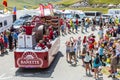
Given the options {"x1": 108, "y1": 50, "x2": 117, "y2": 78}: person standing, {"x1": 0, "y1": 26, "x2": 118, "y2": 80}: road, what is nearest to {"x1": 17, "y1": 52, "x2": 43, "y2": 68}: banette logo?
{"x1": 0, "y1": 26, "x2": 118, "y2": 80}: road

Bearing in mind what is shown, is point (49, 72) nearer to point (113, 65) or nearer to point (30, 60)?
point (30, 60)

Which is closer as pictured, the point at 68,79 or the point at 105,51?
the point at 68,79

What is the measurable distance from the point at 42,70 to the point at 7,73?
216 cm

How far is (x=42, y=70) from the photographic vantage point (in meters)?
20.9

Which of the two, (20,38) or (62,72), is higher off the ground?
(20,38)

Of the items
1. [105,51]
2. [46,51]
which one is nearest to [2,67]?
[46,51]

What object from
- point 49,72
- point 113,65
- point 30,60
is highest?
point 30,60

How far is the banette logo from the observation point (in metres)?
19.8

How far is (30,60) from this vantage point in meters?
19.8

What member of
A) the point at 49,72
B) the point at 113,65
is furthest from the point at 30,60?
the point at 113,65

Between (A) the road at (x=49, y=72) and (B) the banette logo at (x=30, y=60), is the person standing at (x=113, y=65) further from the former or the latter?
(B) the banette logo at (x=30, y=60)

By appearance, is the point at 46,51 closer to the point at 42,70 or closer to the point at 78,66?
the point at 42,70

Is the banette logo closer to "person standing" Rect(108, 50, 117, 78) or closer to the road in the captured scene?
the road

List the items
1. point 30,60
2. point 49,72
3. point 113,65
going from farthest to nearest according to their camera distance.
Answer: point 49,72
point 30,60
point 113,65
